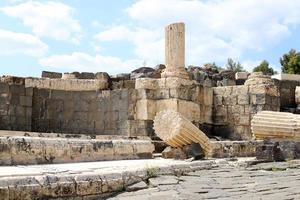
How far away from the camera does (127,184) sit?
545 centimetres

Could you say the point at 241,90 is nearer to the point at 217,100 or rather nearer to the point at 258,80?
the point at 258,80

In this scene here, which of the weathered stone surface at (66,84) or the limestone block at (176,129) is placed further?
the weathered stone surface at (66,84)

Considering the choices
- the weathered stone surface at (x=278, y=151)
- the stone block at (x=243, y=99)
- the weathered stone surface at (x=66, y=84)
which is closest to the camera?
the weathered stone surface at (x=278, y=151)

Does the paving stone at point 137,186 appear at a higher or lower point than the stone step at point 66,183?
lower

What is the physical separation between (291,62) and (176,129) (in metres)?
31.7

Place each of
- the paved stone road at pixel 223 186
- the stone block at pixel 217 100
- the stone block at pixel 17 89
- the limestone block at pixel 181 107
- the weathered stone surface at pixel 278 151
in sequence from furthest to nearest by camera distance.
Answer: the stone block at pixel 217 100 < the stone block at pixel 17 89 < the limestone block at pixel 181 107 < the weathered stone surface at pixel 278 151 < the paved stone road at pixel 223 186

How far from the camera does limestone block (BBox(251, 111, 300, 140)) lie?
418 inches

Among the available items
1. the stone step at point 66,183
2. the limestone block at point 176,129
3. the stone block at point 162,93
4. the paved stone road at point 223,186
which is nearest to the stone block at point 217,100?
the stone block at point 162,93

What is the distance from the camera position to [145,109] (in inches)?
512

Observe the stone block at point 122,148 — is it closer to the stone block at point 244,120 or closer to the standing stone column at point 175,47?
the standing stone column at point 175,47

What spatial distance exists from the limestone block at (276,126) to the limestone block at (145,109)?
335 centimetres

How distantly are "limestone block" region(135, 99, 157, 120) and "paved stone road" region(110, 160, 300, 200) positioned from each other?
586 centimetres

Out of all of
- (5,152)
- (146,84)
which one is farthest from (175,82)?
(5,152)

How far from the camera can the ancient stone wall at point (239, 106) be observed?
540 inches
